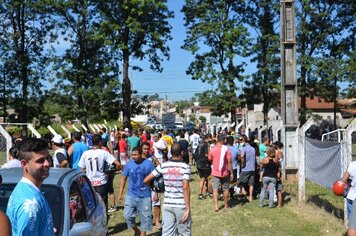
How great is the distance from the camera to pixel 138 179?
8.04m

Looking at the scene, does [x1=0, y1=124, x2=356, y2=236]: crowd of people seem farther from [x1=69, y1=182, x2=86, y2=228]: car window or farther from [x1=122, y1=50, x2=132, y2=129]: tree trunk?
[x1=122, y1=50, x2=132, y2=129]: tree trunk

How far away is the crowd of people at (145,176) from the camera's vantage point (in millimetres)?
3113

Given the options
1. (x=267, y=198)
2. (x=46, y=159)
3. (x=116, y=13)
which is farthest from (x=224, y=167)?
(x=116, y=13)

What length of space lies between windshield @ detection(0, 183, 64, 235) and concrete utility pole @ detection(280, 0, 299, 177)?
32.1 ft

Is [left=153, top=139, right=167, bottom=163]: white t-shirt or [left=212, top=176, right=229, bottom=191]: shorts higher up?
[left=153, top=139, right=167, bottom=163]: white t-shirt

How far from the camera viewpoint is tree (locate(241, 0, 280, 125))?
118 feet

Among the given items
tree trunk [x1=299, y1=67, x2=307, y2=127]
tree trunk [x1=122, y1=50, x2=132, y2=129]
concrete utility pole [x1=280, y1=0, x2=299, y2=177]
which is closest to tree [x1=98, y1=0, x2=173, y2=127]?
tree trunk [x1=122, y1=50, x2=132, y2=129]

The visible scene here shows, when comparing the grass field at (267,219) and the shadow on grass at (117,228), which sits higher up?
the shadow on grass at (117,228)

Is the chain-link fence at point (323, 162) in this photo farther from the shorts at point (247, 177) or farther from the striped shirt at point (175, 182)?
the striped shirt at point (175, 182)

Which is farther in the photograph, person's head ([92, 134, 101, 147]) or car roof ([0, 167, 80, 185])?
person's head ([92, 134, 101, 147])

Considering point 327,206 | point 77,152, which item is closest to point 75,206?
point 77,152

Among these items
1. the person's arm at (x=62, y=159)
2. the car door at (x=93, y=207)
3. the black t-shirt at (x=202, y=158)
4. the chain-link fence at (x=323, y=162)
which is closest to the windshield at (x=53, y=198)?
the car door at (x=93, y=207)

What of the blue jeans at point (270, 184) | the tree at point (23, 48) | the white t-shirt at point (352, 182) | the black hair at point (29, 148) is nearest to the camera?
the black hair at point (29, 148)

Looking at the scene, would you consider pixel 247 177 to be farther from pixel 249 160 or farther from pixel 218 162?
pixel 218 162
